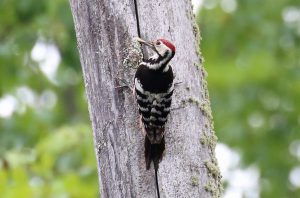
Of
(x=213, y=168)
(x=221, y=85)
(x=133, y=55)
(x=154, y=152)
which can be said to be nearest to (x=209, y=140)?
Result: (x=213, y=168)

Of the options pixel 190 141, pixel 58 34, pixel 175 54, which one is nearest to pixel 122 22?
pixel 175 54

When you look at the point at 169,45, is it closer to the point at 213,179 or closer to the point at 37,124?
the point at 213,179

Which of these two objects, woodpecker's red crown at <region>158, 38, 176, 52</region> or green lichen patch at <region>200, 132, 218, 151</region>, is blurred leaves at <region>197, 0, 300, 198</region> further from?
woodpecker's red crown at <region>158, 38, 176, 52</region>

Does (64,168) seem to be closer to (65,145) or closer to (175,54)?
(65,145)

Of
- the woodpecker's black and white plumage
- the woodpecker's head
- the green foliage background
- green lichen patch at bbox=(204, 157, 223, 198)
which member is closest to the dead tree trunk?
green lichen patch at bbox=(204, 157, 223, 198)

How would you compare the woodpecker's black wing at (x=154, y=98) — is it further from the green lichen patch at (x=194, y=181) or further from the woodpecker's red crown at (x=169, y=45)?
the green lichen patch at (x=194, y=181)

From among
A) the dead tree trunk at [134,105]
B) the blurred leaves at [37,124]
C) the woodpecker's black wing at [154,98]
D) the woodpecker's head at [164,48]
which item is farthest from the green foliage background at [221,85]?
the woodpecker's head at [164,48]
